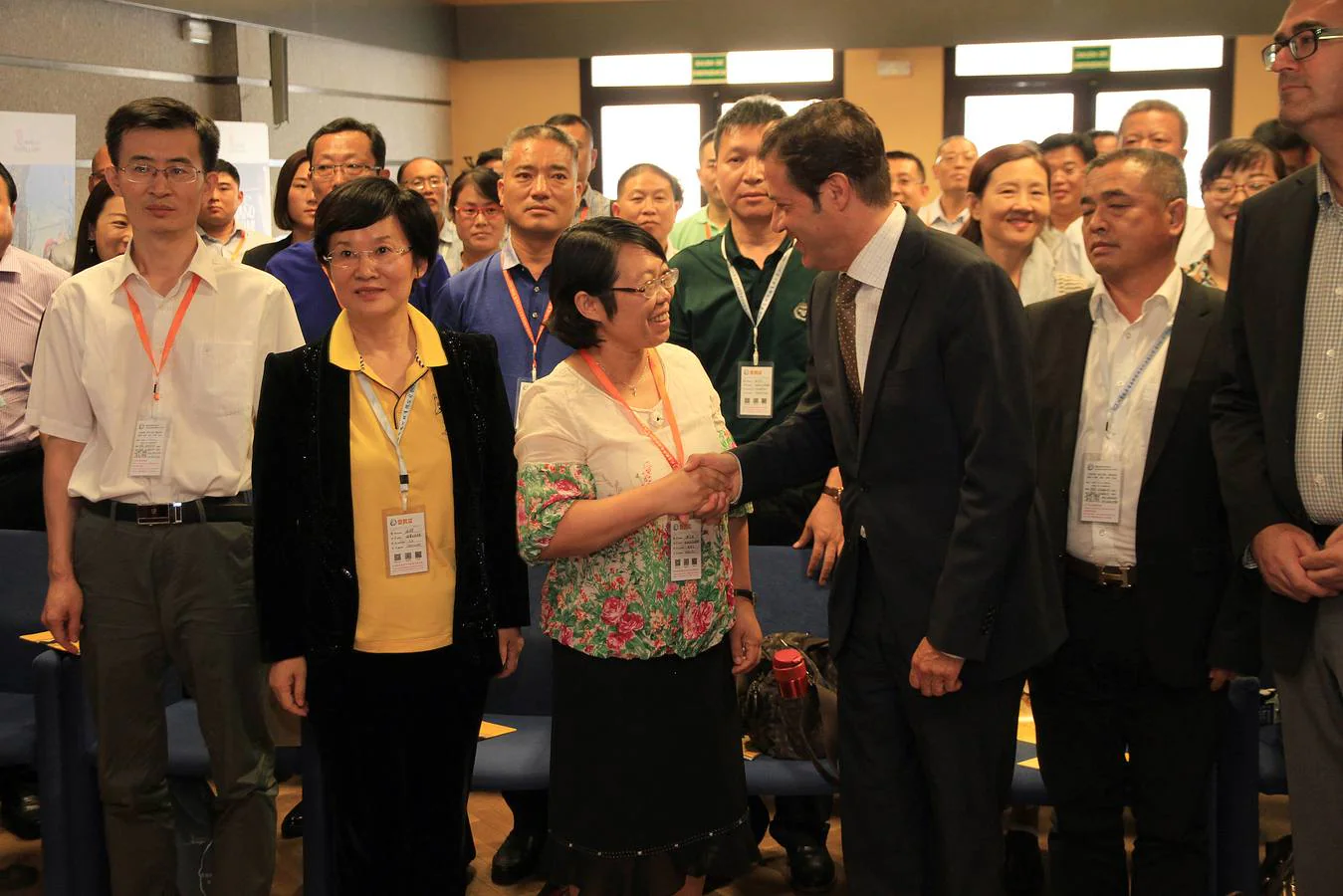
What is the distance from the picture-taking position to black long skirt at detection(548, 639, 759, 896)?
8.04 feet

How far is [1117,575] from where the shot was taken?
256 cm

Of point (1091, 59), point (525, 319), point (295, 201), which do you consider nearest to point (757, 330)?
point (525, 319)

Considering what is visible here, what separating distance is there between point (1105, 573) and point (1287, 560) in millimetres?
444

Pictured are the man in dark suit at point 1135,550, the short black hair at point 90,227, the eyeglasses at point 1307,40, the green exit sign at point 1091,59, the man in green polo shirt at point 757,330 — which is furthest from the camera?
the green exit sign at point 1091,59

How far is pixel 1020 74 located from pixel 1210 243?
22.8ft

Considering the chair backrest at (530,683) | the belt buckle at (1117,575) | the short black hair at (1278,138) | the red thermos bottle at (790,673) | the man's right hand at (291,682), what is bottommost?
the chair backrest at (530,683)

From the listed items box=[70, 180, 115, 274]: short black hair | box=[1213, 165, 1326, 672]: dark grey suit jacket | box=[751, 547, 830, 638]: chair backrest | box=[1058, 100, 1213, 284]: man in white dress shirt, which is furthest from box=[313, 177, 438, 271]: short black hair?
box=[1058, 100, 1213, 284]: man in white dress shirt

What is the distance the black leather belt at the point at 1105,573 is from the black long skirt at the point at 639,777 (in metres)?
0.77

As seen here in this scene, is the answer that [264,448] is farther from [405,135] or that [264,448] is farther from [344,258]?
[405,135]

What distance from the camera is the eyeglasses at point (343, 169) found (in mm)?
3902

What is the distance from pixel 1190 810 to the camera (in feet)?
8.44

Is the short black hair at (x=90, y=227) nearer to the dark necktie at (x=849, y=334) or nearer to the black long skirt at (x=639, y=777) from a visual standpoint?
the black long skirt at (x=639, y=777)

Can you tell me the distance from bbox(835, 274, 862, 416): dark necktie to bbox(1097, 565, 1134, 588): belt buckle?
642mm

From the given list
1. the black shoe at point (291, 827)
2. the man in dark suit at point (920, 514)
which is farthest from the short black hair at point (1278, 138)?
the black shoe at point (291, 827)
